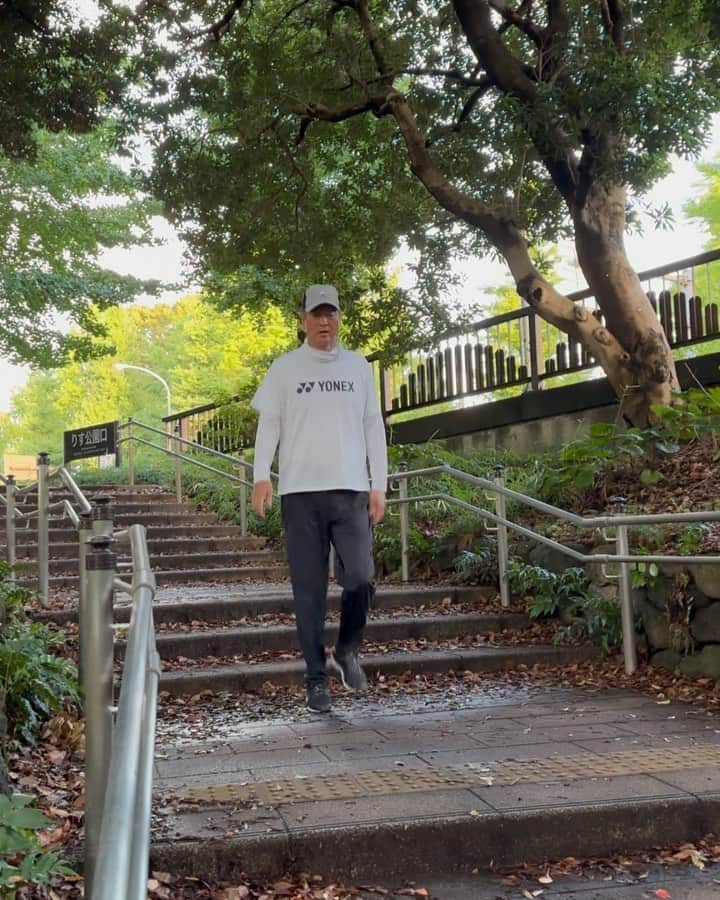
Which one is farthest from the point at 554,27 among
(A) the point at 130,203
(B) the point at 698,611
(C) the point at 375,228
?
(A) the point at 130,203

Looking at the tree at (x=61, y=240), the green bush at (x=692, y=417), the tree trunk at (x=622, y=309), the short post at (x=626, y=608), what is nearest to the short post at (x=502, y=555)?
the short post at (x=626, y=608)

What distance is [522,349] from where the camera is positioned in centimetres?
1076

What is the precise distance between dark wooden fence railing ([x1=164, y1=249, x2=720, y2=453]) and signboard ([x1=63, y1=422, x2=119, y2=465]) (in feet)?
10.2

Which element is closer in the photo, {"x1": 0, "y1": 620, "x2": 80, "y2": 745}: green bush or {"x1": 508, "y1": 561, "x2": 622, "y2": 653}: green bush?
{"x1": 0, "y1": 620, "x2": 80, "y2": 745}: green bush

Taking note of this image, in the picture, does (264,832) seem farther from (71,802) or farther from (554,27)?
(554,27)

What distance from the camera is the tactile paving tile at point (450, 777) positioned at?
10.2 feet

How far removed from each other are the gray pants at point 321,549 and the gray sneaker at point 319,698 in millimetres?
157

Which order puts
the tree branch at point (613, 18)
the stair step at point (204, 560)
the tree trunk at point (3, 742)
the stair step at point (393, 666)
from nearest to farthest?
the tree trunk at point (3, 742) → the stair step at point (393, 666) → the tree branch at point (613, 18) → the stair step at point (204, 560)

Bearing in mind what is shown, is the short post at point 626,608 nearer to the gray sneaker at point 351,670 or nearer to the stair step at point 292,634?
the stair step at point 292,634

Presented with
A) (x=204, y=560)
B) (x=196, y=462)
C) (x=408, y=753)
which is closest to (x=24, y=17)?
(x=196, y=462)

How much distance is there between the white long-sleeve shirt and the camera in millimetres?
4156

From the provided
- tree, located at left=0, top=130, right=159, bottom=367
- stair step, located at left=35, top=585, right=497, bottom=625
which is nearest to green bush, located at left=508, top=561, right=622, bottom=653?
stair step, located at left=35, top=585, right=497, bottom=625

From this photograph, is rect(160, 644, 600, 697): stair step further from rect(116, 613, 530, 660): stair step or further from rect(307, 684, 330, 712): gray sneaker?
rect(307, 684, 330, 712): gray sneaker

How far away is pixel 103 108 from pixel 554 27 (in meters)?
5.93
